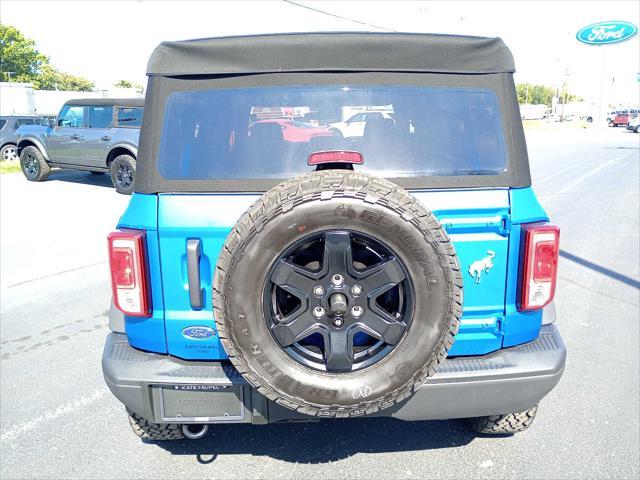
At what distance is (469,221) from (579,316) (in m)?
3.15

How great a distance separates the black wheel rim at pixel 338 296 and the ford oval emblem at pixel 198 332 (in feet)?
1.22

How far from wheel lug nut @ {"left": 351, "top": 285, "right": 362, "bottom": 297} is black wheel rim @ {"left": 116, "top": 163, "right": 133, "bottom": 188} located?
10304 millimetres

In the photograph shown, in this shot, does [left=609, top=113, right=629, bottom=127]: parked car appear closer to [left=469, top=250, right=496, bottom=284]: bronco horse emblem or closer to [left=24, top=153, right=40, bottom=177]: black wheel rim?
[left=24, top=153, right=40, bottom=177]: black wheel rim

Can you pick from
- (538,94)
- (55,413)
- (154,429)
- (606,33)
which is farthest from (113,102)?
(538,94)

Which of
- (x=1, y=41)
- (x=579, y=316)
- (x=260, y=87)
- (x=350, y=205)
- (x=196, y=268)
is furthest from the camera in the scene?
(x=1, y=41)

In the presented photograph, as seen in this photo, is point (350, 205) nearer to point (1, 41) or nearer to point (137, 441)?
point (137, 441)

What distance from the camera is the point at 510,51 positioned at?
238 centimetres

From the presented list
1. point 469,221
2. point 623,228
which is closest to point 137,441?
A: point 469,221

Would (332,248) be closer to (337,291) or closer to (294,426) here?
(337,291)

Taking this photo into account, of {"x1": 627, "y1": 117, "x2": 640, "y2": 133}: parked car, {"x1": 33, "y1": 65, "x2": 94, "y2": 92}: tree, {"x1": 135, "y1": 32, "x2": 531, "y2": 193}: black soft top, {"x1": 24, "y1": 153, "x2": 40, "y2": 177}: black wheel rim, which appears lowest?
{"x1": 627, "y1": 117, "x2": 640, "y2": 133}: parked car

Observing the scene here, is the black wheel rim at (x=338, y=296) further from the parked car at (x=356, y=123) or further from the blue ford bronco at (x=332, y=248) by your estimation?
the parked car at (x=356, y=123)

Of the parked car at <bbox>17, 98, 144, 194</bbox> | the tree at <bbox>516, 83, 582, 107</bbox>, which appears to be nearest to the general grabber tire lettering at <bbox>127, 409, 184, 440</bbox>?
the parked car at <bbox>17, 98, 144, 194</bbox>

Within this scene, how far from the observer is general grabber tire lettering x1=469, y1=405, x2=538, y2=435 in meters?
2.78

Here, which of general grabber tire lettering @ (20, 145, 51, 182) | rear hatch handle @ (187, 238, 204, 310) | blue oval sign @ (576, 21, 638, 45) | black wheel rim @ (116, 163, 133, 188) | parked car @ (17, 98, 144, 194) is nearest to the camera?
rear hatch handle @ (187, 238, 204, 310)
